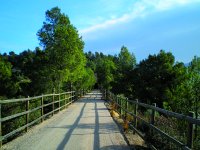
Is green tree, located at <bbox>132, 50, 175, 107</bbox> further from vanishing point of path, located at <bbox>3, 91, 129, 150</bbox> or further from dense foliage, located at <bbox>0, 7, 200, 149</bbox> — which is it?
vanishing point of path, located at <bbox>3, 91, 129, 150</bbox>

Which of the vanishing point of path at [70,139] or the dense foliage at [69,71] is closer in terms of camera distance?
the vanishing point of path at [70,139]

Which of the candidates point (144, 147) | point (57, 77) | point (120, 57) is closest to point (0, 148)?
point (144, 147)

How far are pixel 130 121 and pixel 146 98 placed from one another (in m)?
23.2

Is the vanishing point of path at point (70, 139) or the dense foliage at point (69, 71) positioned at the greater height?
the dense foliage at point (69, 71)

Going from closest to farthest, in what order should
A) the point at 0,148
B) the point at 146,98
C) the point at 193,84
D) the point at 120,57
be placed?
the point at 0,148 → the point at 193,84 → the point at 146,98 → the point at 120,57

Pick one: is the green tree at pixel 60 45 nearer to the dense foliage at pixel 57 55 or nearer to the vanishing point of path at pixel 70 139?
the dense foliage at pixel 57 55

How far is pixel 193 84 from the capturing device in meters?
12.8

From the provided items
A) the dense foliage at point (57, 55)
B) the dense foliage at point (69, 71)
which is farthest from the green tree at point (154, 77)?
the dense foliage at point (57, 55)

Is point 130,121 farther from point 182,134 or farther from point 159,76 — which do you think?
point 159,76

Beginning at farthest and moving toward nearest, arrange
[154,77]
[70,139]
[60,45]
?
[154,77]
[60,45]
[70,139]

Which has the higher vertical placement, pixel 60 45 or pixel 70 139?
pixel 60 45

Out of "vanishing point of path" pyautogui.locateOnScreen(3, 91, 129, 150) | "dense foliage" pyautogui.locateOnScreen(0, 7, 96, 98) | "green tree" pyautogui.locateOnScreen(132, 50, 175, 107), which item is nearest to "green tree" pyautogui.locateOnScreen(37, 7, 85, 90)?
"dense foliage" pyautogui.locateOnScreen(0, 7, 96, 98)

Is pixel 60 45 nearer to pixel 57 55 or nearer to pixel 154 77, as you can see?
pixel 57 55

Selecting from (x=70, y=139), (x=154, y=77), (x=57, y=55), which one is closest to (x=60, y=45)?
(x=57, y=55)
